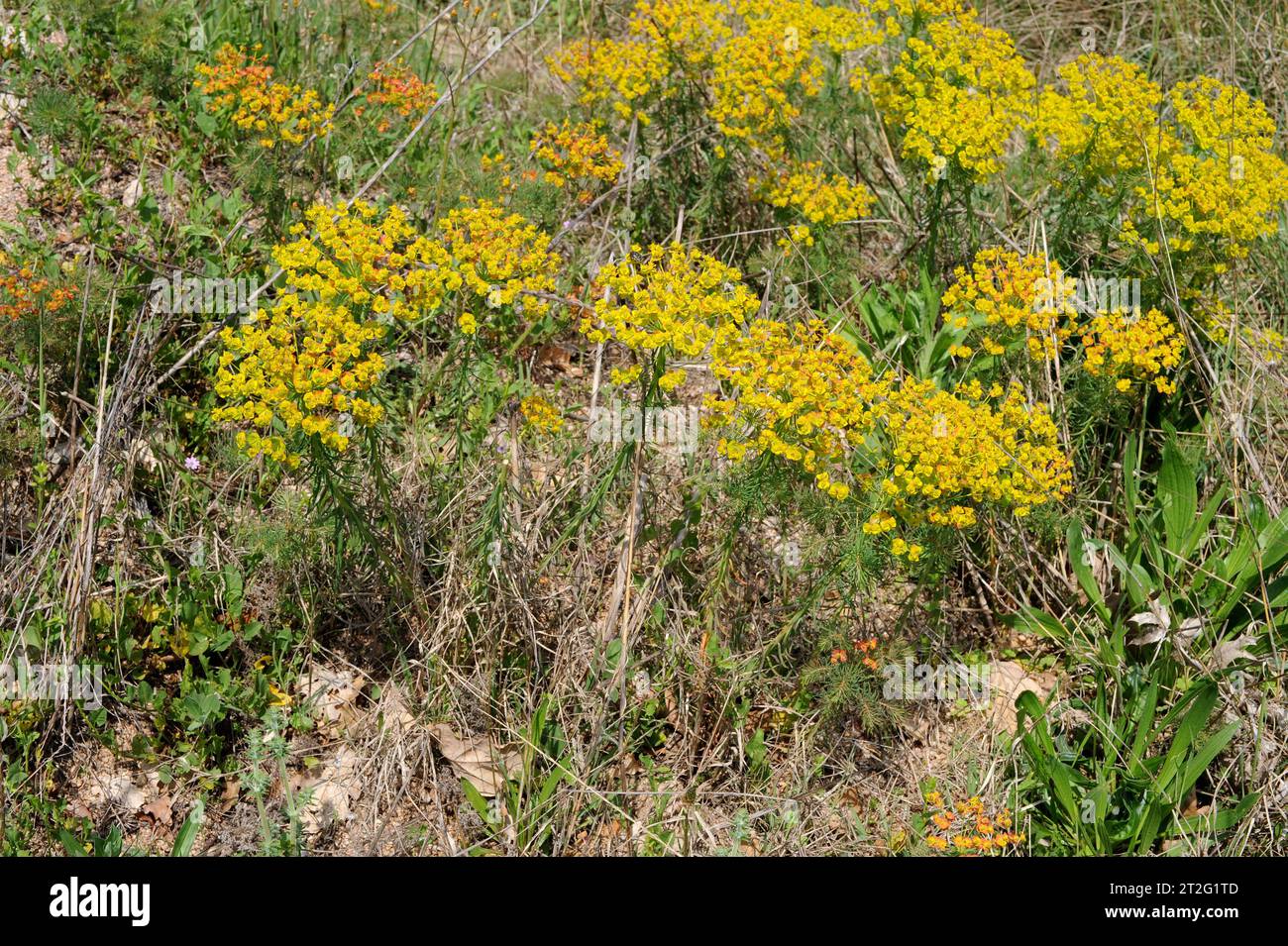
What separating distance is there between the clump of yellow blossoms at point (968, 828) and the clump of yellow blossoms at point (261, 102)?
307 cm

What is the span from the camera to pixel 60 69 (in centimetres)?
477

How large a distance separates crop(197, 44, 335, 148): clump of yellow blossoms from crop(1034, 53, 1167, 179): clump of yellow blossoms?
8.51ft

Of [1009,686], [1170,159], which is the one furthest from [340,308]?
[1170,159]

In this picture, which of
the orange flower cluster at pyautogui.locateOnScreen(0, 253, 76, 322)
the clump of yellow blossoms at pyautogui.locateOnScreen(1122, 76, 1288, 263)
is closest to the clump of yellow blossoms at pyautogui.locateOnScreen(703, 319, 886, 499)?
the clump of yellow blossoms at pyautogui.locateOnScreen(1122, 76, 1288, 263)

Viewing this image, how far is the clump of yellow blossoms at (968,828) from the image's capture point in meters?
3.24

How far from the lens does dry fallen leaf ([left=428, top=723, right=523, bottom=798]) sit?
3.54 meters

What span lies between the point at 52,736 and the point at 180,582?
1.95 feet

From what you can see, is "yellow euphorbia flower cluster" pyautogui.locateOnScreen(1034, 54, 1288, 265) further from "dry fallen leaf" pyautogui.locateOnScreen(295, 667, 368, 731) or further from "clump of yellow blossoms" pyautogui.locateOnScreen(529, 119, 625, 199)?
"dry fallen leaf" pyautogui.locateOnScreen(295, 667, 368, 731)

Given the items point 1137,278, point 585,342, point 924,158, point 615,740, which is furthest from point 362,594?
point 1137,278

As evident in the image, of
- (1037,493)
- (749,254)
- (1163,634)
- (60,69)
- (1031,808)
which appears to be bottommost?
(1031,808)

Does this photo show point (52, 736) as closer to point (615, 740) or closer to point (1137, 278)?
point (615, 740)

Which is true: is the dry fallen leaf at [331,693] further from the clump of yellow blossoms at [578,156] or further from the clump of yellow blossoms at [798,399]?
the clump of yellow blossoms at [578,156]

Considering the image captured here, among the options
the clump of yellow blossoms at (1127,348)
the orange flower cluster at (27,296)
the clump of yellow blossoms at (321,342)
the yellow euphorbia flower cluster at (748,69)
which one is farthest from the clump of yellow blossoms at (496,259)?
the clump of yellow blossoms at (1127,348)

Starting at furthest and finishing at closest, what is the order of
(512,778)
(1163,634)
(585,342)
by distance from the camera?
(585,342) < (1163,634) < (512,778)
